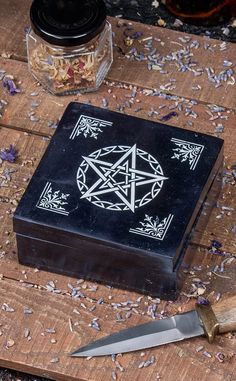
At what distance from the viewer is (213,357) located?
5.14 feet

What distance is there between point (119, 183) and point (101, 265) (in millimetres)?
96

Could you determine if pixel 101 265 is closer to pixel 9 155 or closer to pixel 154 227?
pixel 154 227

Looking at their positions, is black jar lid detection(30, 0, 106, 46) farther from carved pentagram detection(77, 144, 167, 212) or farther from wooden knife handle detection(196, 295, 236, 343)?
wooden knife handle detection(196, 295, 236, 343)

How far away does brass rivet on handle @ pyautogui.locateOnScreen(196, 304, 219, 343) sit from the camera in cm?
155

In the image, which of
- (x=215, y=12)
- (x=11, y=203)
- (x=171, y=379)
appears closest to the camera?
(x=171, y=379)

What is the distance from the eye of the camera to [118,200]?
62.5 inches

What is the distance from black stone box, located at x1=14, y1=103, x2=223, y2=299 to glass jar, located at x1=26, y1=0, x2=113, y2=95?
109 millimetres

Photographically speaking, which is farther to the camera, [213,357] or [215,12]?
[215,12]

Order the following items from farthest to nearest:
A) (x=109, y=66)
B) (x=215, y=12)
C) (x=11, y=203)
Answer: (x=215, y=12) < (x=109, y=66) < (x=11, y=203)

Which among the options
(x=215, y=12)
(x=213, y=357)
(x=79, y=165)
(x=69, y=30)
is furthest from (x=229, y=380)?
(x=215, y=12)

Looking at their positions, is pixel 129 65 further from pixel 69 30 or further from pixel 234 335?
pixel 234 335

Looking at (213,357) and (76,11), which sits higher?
(76,11)

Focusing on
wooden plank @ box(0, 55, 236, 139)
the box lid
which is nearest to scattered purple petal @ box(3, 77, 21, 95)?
wooden plank @ box(0, 55, 236, 139)

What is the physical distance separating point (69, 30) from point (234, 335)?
17.1 inches
